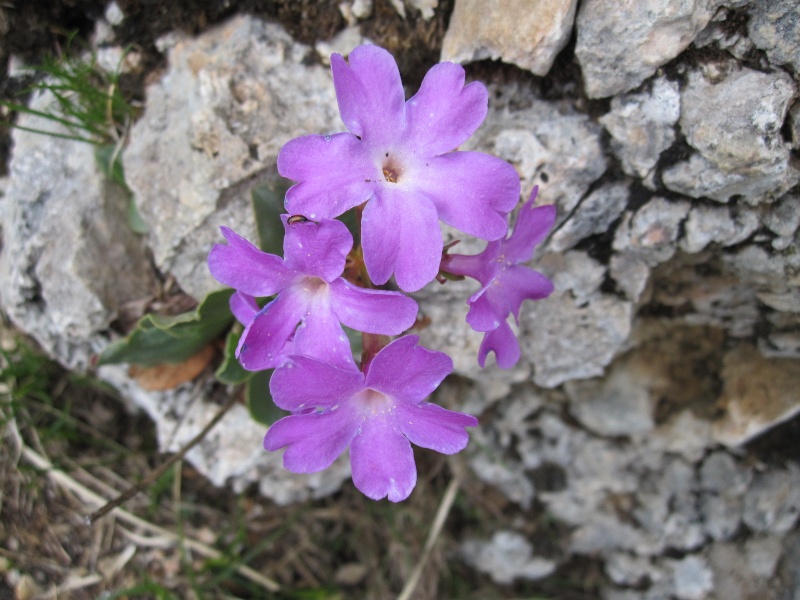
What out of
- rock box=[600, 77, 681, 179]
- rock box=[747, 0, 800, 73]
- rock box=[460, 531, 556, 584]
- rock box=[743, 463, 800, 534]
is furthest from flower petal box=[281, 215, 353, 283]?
rock box=[743, 463, 800, 534]

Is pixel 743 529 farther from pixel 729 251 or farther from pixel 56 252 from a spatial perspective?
pixel 56 252

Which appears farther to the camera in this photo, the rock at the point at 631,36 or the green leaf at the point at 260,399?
the green leaf at the point at 260,399

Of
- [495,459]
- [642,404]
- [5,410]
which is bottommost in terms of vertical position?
[5,410]

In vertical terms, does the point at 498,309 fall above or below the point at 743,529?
above

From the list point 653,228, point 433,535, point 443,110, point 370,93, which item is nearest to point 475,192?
point 443,110

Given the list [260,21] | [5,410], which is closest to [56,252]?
[5,410]

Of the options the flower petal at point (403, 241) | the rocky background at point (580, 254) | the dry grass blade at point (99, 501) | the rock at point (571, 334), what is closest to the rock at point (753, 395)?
the rocky background at point (580, 254)

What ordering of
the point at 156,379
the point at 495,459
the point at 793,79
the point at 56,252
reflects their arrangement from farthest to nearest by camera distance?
Answer: the point at 495,459 → the point at 156,379 → the point at 56,252 → the point at 793,79

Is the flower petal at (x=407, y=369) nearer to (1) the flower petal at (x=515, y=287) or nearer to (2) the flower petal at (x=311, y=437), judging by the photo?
(2) the flower petal at (x=311, y=437)
